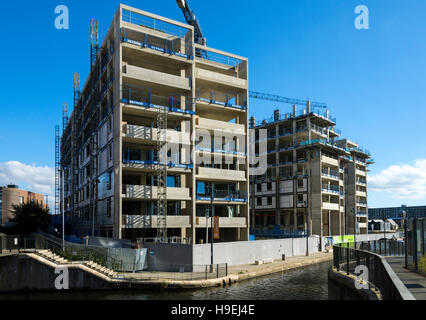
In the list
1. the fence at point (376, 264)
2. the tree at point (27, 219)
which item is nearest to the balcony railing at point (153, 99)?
the tree at point (27, 219)

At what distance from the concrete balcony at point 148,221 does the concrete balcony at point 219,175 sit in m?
6.69

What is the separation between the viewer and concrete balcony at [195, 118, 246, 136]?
54188 mm

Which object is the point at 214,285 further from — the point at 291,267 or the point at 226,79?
the point at 226,79

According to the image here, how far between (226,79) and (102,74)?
17573 millimetres

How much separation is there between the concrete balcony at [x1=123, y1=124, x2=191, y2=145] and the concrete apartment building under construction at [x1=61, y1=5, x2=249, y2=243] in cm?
12

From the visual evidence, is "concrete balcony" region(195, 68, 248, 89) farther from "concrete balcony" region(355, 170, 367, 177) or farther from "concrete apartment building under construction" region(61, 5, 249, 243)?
"concrete balcony" region(355, 170, 367, 177)

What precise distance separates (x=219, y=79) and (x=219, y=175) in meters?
13.9

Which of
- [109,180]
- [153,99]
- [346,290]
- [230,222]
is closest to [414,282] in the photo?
[346,290]

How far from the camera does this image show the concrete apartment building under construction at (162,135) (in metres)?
47.2

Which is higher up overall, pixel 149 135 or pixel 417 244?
pixel 149 135

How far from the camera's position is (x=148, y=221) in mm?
46719

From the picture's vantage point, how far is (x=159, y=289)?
2988 centimetres

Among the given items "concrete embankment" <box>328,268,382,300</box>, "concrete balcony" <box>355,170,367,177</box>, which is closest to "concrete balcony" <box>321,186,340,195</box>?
"concrete balcony" <box>355,170,367,177</box>

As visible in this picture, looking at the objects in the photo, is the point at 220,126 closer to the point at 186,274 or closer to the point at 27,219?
the point at 186,274
